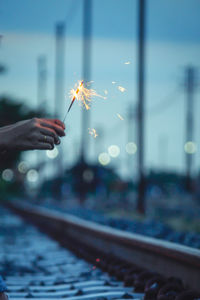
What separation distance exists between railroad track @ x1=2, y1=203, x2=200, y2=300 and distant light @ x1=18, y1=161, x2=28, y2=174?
75.3ft

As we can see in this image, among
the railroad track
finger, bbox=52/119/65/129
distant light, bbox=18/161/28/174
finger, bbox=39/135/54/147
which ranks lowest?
distant light, bbox=18/161/28/174

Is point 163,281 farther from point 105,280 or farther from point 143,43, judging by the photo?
point 143,43

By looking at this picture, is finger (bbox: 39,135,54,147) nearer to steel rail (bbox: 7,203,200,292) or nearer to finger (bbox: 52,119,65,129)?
finger (bbox: 52,119,65,129)

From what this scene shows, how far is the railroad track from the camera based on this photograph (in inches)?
151

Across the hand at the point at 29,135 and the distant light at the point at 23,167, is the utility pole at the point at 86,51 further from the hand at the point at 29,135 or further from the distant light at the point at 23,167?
the hand at the point at 29,135

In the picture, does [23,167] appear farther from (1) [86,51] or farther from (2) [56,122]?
(2) [56,122]

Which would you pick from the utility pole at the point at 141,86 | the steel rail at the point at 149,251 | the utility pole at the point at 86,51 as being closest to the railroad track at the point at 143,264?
the steel rail at the point at 149,251

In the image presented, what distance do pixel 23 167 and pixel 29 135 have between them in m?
29.9

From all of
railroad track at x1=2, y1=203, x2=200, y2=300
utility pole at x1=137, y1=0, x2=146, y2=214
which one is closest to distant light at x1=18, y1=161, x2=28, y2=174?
utility pole at x1=137, y1=0, x2=146, y2=214

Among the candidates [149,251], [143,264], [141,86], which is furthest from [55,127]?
[141,86]

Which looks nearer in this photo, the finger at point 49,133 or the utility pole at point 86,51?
the finger at point 49,133

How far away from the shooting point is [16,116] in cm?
2386

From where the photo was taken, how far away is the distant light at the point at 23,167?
3002 centimetres

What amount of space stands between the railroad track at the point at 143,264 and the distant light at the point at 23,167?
2294cm
